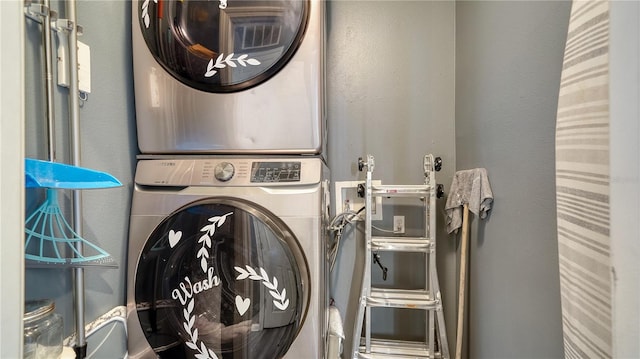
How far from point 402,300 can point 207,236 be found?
2.90 feet

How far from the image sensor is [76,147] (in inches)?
32.4

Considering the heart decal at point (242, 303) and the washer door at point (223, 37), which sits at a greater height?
the washer door at point (223, 37)

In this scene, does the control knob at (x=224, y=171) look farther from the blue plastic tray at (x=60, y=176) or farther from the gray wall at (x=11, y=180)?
the gray wall at (x=11, y=180)

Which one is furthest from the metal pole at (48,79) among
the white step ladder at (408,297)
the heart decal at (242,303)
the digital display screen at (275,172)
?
the white step ladder at (408,297)

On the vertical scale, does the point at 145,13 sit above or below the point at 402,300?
above

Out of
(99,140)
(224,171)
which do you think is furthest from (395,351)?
(99,140)

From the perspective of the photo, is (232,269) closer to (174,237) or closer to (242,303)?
(242,303)

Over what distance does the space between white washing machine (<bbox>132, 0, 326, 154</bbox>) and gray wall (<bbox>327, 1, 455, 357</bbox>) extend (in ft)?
1.81

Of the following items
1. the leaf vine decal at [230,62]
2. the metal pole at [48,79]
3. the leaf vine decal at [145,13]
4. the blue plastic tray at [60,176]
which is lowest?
the blue plastic tray at [60,176]

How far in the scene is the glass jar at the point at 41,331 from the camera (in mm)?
631

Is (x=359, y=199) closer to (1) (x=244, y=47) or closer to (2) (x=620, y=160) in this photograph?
(1) (x=244, y=47)

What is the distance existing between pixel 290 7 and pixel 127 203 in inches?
37.5

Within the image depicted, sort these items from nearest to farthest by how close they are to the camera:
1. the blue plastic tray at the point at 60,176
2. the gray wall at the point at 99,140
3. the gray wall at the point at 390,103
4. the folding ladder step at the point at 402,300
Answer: the blue plastic tray at the point at 60,176 < the gray wall at the point at 99,140 < the folding ladder step at the point at 402,300 < the gray wall at the point at 390,103

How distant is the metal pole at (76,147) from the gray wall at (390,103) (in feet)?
3.51
